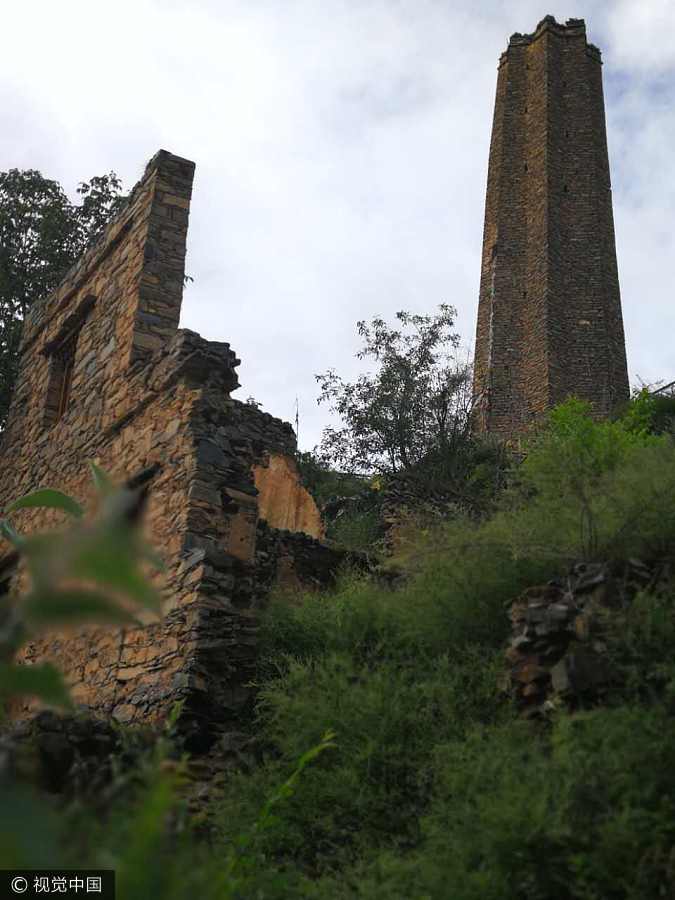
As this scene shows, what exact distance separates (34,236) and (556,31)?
2380 centimetres

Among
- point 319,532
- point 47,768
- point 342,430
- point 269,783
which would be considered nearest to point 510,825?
point 269,783

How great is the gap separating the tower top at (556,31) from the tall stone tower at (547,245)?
0.05 metres

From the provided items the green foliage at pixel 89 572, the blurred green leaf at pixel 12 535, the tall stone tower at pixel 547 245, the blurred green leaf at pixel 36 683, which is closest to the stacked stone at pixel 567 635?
the blurred green leaf at pixel 12 535

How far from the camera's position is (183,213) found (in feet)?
31.7

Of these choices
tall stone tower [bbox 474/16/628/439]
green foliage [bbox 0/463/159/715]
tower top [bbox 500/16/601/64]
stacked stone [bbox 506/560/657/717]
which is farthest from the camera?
tower top [bbox 500/16/601/64]

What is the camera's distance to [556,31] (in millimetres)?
34750

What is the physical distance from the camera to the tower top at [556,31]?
34594 millimetres

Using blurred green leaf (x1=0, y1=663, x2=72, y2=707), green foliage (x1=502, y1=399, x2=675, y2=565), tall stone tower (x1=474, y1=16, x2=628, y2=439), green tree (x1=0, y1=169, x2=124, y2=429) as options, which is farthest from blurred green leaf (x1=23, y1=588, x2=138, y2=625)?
tall stone tower (x1=474, y1=16, x2=628, y2=439)

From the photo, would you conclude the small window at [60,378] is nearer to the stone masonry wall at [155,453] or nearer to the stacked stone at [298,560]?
the stone masonry wall at [155,453]

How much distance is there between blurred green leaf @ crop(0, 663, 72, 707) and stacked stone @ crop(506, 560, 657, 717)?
3074mm

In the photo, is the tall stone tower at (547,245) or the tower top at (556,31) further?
the tower top at (556,31)

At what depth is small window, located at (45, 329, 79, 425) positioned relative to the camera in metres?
10.9

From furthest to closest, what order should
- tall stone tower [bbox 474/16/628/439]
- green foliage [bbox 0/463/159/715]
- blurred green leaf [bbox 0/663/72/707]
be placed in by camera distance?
tall stone tower [bbox 474/16/628/439] < blurred green leaf [bbox 0/663/72/707] < green foliage [bbox 0/463/159/715]

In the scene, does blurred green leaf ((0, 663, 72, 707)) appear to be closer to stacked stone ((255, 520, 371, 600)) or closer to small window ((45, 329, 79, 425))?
stacked stone ((255, 520, 371, 600))
